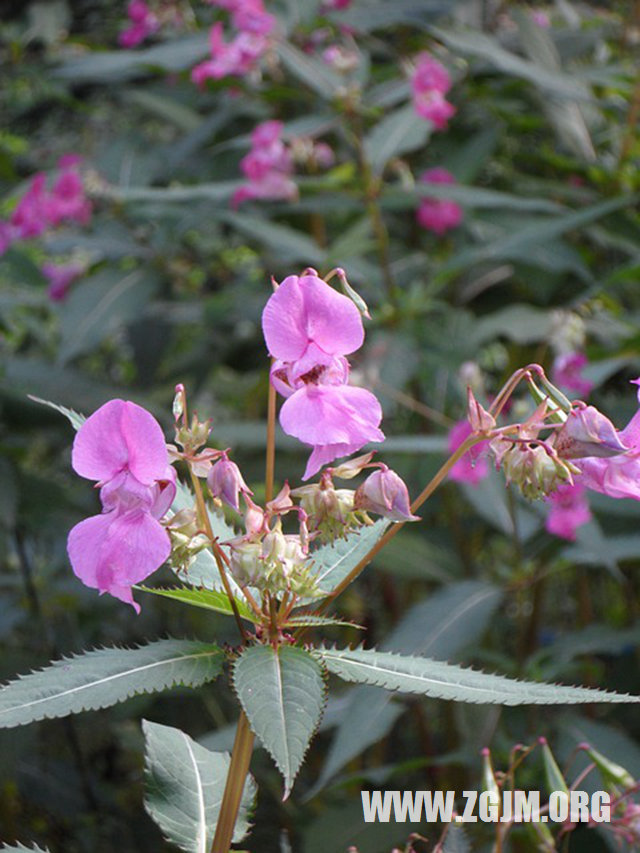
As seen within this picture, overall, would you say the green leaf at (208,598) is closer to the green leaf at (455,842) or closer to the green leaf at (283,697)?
the green leaf at (283,697)

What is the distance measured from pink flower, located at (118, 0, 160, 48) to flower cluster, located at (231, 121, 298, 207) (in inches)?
22.0

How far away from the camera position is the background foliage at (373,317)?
67.7 inches

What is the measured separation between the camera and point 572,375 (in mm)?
1571

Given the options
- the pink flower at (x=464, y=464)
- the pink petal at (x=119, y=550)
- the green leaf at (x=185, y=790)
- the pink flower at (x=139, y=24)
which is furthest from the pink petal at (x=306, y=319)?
the pink flower at (x=139, y=24)

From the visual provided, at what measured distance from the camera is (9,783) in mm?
1953

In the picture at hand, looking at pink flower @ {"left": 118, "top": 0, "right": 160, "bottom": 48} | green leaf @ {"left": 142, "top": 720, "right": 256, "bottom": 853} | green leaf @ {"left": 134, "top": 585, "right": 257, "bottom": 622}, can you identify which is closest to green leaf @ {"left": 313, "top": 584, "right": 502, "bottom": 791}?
green leaf @ {"left": 142, "top": 720, "right": 256, "bottom": 853}

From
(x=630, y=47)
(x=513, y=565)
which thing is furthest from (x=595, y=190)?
(x=513, y=565)

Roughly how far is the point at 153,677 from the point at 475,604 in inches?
38.6

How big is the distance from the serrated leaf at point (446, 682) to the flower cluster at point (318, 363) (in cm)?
12

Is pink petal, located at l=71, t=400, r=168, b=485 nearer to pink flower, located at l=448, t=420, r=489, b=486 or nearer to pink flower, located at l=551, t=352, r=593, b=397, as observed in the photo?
pink flower, located at l=448, t=420, r=489, b=486

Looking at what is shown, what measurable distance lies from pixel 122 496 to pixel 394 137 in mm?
1435

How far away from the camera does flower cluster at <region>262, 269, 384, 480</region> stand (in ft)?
2.12

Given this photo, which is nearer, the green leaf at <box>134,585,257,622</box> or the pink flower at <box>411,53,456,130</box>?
the green leaf at <box>134,585,257,622</box>

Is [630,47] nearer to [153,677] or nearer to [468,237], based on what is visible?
[468,237]
